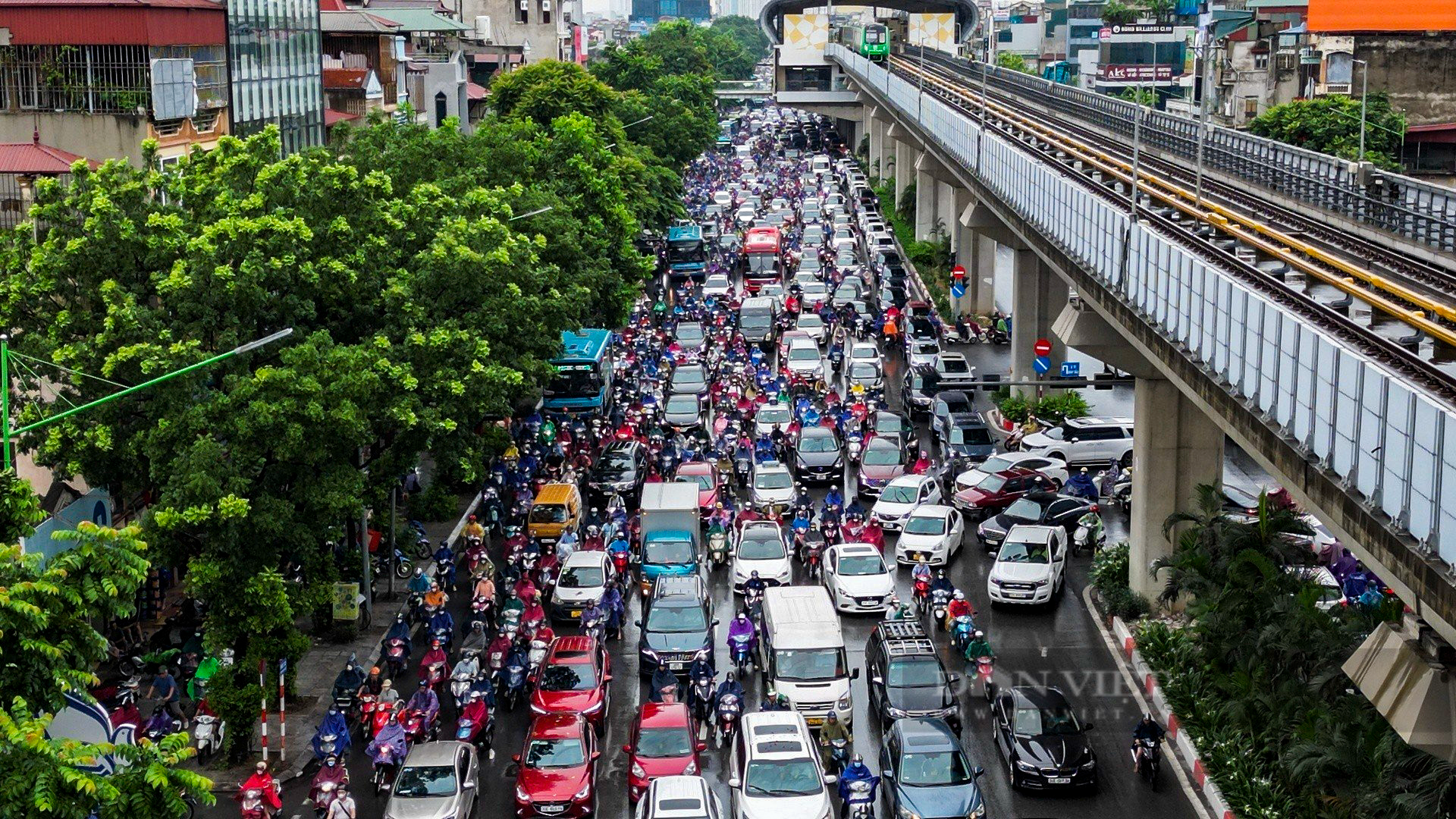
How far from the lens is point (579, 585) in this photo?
35.0 metres

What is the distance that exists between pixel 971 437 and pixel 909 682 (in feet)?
63.4

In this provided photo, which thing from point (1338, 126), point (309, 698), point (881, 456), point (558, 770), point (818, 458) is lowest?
point (309, 698)

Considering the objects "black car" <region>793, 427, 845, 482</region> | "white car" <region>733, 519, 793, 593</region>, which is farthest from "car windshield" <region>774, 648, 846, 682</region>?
"black car" <region>793, 427, 845, 482</region>

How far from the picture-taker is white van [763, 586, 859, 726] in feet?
94.2

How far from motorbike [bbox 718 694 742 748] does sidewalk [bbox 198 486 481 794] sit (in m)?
6.36

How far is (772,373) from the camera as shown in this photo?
59094 mm

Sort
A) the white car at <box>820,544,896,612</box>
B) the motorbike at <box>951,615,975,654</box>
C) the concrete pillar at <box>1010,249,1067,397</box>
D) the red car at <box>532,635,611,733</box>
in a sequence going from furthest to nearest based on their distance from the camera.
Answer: the concrete pillar at <box>1010,249,1067,397</box> → the white car at <box>820,544,896,612</box> → the motorbike at <box>951,615,975,654</box> → the red car at <box>532,635,611,733</box>

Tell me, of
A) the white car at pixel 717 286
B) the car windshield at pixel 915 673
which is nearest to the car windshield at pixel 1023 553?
the car windshield at pixel 915 673

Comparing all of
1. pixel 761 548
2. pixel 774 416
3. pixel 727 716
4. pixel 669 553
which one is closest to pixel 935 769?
pixel 727 716

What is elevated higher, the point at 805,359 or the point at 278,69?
the point at 278,69

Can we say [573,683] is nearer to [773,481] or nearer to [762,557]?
[762,557]

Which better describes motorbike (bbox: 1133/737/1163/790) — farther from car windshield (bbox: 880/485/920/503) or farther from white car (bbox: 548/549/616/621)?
car windshield (bbox: 880/485/920/503)

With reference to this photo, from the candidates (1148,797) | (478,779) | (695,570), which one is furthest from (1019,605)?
(478,779)

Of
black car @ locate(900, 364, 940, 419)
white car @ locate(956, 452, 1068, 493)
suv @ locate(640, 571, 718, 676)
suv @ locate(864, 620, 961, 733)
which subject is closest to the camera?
suv @ locate(864, 620, 961, 733)
